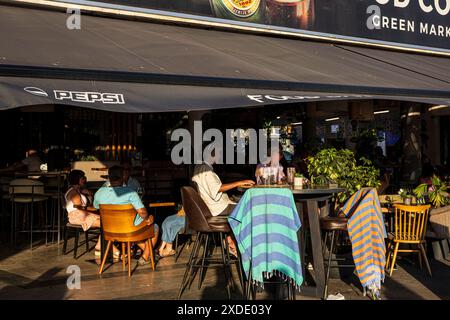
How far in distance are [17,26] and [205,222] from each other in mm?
3095

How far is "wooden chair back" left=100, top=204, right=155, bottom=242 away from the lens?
584 centimetres

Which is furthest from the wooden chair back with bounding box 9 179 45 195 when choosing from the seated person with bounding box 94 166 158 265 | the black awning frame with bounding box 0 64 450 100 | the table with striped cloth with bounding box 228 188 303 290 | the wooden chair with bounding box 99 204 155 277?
the table with striped cloth with bounding box 228 188 303 290

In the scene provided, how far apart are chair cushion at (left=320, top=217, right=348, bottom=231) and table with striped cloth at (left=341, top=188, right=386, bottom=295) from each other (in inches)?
5.2

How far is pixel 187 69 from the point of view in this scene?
17.9 ft

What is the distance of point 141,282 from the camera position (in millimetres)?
5789

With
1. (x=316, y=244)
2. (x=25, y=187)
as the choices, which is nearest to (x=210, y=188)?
(x=316, y=244)

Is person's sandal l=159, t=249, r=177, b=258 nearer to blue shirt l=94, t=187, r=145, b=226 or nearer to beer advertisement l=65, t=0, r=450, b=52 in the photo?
blue shirt l=94, t=187, r=145, b=226

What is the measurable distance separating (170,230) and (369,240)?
9.28 ft

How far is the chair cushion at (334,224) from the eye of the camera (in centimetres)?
531

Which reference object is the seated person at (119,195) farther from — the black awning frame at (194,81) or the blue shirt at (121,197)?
the black awning frame at (194,81)

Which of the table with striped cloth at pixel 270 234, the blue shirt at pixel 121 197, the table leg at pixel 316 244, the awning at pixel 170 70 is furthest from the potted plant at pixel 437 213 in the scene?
the blue shirt at pixel 121 197

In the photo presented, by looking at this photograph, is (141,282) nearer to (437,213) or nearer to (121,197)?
(121,197)

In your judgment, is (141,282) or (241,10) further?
(241,10)

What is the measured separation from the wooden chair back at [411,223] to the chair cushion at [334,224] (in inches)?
41.7
